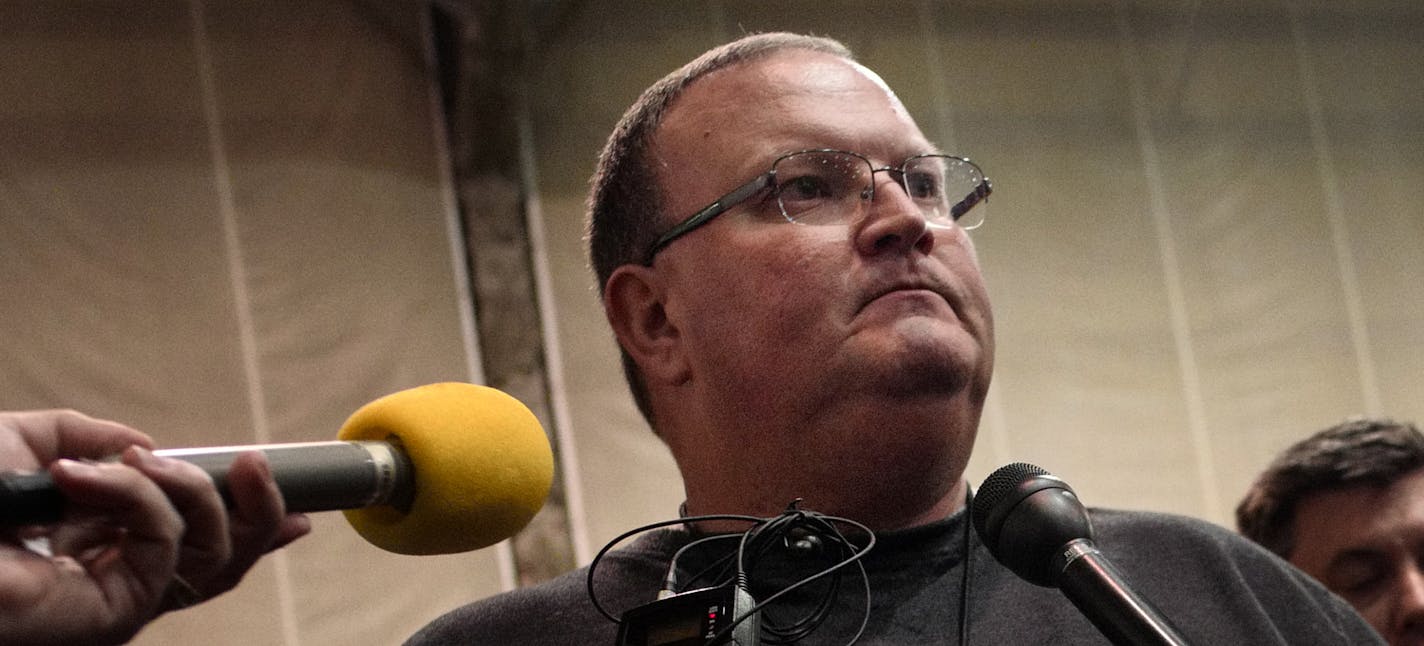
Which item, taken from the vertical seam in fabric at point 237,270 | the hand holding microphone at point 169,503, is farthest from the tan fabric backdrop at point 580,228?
the hand holding microphone at point 169,503

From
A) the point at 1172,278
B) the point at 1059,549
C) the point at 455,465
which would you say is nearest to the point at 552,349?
the point at 1172,278

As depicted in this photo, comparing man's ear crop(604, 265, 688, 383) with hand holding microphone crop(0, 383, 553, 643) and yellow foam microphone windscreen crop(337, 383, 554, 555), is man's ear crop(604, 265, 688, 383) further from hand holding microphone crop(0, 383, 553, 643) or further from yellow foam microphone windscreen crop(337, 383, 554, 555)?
hand holding microphone crop(0, 383, 553, 643)

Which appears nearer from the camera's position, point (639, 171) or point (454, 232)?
point (639, 171)

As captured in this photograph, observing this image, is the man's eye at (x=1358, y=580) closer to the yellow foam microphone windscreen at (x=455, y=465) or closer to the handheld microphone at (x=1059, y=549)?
the handheld microphone at (x=1059, y=549)

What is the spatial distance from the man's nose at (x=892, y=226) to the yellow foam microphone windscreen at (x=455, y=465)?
48cm

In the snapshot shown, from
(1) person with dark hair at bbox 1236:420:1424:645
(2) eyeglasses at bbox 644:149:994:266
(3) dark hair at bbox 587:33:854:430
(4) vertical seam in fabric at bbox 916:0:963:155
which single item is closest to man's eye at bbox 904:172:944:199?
(2) eyeglasses at bbox 644:149:994:266

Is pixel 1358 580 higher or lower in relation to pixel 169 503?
lower

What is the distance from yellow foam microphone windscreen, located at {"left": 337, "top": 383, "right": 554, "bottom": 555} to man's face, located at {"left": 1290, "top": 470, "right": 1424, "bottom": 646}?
167 cm

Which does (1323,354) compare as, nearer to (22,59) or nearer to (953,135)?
(953,135)

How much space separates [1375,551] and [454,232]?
3045 mm

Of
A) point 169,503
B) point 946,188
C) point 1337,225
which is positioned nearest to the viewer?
point 169,503

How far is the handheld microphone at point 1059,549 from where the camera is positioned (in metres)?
0.97

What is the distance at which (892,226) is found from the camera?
1524mm

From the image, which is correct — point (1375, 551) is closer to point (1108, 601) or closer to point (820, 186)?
point (820, 186)
